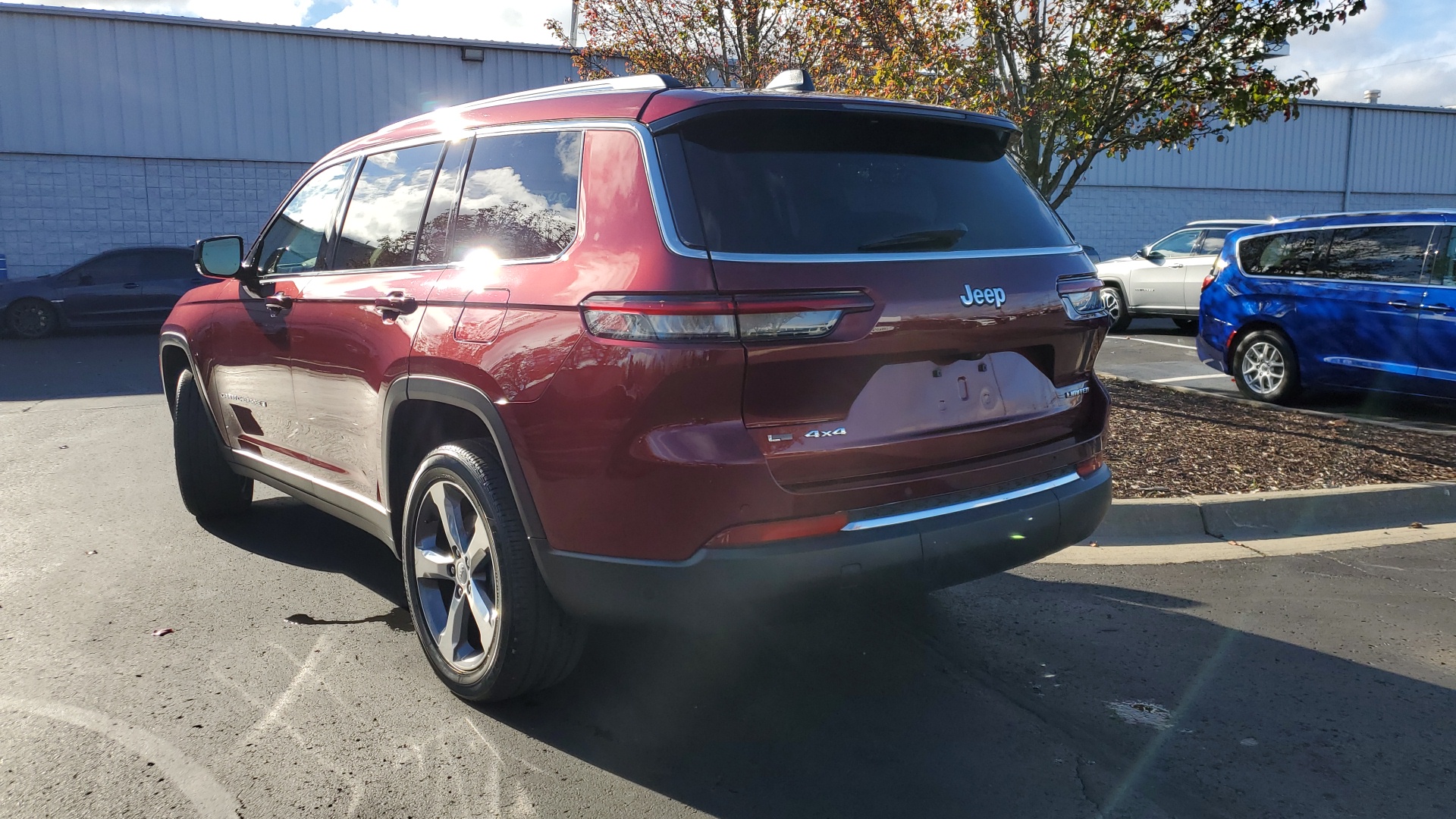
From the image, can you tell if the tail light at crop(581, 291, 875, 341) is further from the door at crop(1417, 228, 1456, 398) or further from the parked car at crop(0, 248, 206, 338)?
the parked car at crop(0, 248, 206, 338)

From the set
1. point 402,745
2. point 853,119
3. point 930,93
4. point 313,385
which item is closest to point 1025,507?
point 853,119

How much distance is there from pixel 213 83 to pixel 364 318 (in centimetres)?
2061

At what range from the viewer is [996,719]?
10.9ft

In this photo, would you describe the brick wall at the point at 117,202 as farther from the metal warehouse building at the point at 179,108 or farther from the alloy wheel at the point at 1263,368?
the alloy wheel at the point at 1263,368

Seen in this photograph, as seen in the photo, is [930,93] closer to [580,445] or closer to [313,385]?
[313,385]

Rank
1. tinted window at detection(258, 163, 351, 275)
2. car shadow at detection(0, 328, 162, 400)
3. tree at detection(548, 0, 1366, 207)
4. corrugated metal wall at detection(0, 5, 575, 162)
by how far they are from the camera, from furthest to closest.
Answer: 1. corrugated metal wall at detection(0, 5, 575, 162)
2. car shadow at detection(0, 328, 162, 400)
3. tree at detection(548, 0, 1366, 207)
4. tinted window at detection(258, 163, 351, 275)

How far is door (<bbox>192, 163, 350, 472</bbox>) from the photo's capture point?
4473 mm

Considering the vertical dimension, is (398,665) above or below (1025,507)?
below

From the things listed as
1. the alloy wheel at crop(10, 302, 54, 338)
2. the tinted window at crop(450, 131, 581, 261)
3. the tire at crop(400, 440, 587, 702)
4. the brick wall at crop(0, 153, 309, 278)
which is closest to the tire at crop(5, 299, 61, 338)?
the alloy wheel at crop(10, 302, 54, 338)

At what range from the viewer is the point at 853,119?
127 inches

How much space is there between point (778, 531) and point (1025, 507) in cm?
84

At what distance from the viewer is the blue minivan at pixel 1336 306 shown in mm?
8148

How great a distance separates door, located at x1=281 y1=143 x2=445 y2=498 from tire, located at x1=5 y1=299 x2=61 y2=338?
15.6m

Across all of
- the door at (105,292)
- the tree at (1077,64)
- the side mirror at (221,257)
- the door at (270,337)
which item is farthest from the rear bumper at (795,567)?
the door at (105,292)
